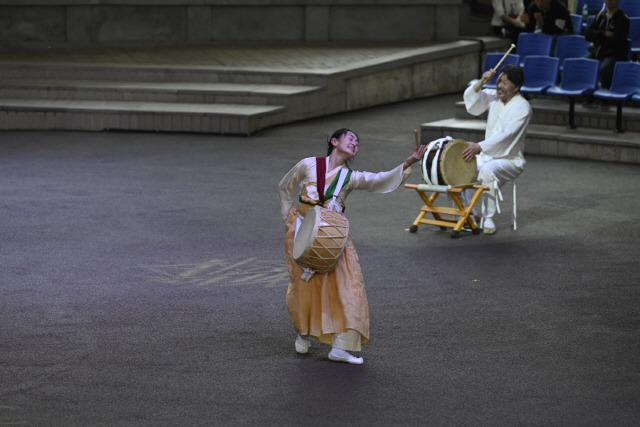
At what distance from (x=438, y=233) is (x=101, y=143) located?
18.7ft

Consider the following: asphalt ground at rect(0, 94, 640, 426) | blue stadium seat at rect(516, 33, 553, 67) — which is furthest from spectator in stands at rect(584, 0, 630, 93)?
asphalt ground at rect(0, 94, 640, 426)

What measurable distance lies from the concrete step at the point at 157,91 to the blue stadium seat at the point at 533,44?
2.85m

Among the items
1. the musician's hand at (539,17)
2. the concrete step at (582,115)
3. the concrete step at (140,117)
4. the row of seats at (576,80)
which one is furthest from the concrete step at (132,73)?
the row of seats at (576,80)

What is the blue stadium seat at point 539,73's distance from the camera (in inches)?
530

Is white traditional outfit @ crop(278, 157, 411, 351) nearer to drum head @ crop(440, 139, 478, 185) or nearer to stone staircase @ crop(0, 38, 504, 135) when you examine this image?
drum head @ crop(440, 139, 478, 185)

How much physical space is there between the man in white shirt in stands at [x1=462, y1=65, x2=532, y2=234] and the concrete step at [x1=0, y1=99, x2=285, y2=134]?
5.01 m

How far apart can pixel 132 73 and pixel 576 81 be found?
21.1ft

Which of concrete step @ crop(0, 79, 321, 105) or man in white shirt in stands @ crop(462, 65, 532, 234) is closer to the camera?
man in white shirt in stands @ crop(462, 65, 532, 234)

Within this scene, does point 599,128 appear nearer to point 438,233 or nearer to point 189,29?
point 438,233

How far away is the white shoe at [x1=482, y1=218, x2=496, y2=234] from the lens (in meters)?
9.32

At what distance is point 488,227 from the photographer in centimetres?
933

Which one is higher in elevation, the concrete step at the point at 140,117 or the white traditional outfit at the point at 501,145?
the white traditional outfit at the point at 501,145

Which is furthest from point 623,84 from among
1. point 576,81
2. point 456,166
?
point 456,166

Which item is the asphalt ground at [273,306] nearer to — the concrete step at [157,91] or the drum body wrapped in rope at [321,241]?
the drum body wrapped in rope at [321,241]
